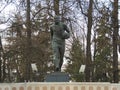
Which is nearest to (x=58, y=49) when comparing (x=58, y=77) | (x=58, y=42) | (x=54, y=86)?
(x=58, y=42)

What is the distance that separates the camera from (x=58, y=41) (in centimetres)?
1692

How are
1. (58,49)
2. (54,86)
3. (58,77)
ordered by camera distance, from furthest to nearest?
(58,49), (58,77), (54,86)

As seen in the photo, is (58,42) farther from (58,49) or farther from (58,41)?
(58,49)

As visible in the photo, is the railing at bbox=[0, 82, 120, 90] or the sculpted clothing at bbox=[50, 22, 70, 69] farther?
the sculpted clothing at bbox=[50, 22, 70, 69]

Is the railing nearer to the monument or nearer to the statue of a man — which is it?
the monument

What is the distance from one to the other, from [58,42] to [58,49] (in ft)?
0.97

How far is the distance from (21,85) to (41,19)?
1182 centimetres

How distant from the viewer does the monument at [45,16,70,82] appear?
1644 centimetres

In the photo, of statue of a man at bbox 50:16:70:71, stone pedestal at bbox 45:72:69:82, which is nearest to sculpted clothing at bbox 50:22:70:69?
statue of a man at bbox 50:16:70:71

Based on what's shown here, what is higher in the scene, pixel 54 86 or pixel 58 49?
pixel 58 49

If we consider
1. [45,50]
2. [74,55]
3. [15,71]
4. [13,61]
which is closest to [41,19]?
[45,50]

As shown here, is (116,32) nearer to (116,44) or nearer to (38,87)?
(116,44)

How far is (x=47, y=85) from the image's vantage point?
53.2 feet

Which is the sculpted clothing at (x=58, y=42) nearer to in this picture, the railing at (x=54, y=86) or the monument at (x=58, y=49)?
the monument at (x=58, y=49)
